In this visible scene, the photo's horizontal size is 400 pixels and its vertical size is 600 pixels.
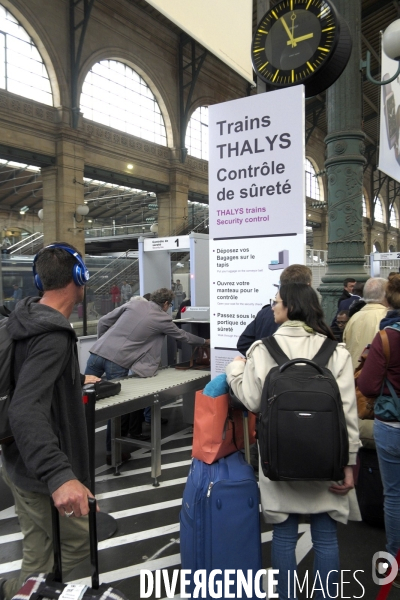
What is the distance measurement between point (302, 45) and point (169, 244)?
6.65 m

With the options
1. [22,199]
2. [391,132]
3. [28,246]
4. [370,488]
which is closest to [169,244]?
[391,132]

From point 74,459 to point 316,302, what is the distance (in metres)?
1.30

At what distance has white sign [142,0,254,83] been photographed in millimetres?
2623

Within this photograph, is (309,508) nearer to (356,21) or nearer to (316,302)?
(316,302)

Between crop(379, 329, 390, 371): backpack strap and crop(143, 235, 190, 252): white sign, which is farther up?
crop(143, 235, 190, 252): white sign

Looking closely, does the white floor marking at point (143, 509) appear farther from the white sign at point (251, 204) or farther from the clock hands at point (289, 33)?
the clock hands at point (289, 33)

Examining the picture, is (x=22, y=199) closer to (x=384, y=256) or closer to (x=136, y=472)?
(x=384, y=256)

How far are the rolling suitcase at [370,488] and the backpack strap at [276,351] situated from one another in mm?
1672

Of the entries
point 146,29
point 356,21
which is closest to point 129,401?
point 356,21

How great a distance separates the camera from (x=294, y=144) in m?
3.11

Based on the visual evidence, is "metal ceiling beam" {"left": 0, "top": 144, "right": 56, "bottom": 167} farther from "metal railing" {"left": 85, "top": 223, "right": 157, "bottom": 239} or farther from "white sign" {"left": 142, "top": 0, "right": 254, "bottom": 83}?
"white sign" {"left": 142, "top": 0, "right": 254, "bottom": 83}

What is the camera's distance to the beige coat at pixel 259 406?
2.08 meters

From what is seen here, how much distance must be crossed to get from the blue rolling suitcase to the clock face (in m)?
2.66

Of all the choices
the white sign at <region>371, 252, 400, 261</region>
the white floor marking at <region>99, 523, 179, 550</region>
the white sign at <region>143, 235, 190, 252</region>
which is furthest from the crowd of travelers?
the white sign at <region>371, 252, 400, 261</region>
